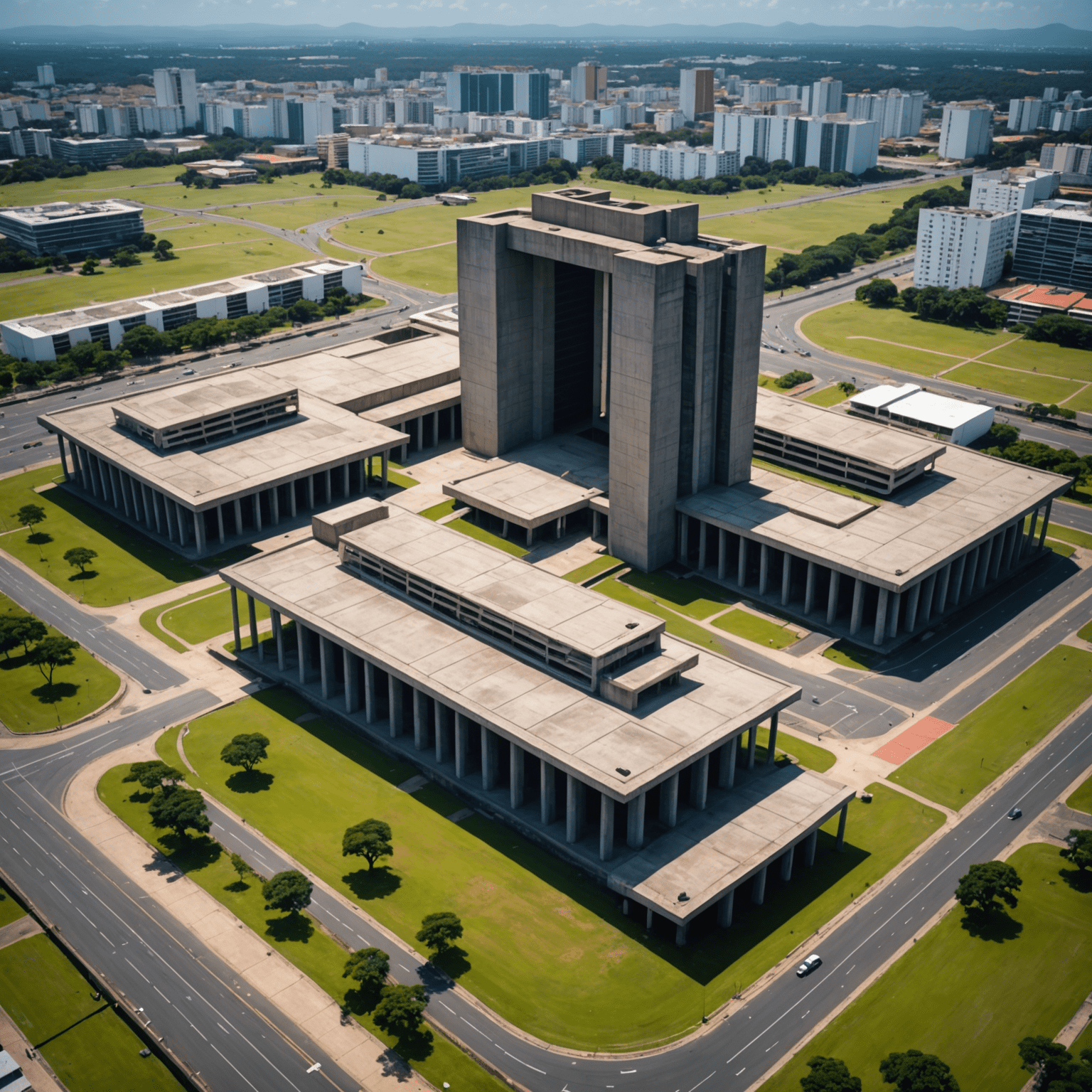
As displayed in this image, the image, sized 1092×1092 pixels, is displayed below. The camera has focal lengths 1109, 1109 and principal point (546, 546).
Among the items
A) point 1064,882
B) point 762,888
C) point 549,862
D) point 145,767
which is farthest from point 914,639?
point 145,767

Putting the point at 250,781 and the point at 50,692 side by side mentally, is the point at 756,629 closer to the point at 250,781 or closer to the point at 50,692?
the point at 250,781

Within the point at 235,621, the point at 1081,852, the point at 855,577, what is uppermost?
the point at 855,577

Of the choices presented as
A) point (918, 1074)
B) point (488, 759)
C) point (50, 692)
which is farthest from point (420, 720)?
point (918, 1074)

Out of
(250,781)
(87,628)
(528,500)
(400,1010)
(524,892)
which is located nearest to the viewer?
→ (400,1010)

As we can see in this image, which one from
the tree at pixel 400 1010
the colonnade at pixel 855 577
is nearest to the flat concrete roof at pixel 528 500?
the colonnade at pixel 855 577

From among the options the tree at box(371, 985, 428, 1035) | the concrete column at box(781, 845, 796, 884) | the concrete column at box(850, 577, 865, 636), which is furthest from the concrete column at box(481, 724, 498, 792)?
the concrete column at box(850, 577, 865, 636)
